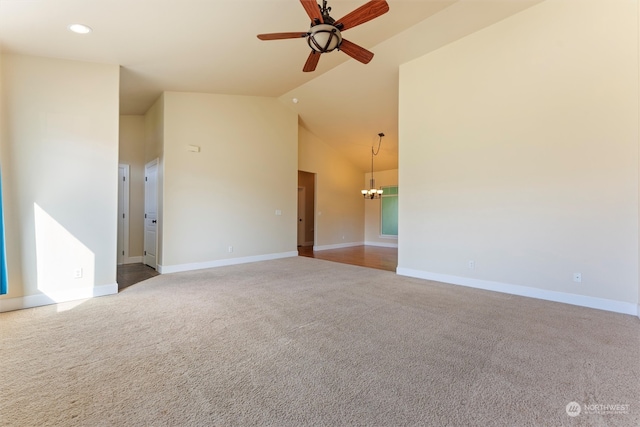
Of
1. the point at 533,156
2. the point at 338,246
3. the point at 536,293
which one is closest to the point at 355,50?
the point at 533,156

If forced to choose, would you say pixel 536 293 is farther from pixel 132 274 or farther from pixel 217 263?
pixel 132 274

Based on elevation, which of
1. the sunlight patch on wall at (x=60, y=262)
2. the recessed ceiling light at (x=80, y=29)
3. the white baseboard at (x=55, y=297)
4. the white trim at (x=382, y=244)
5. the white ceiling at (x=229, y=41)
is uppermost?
the white ceiling at (x=229, y=41)

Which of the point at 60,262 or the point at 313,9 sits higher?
the point at 313,9

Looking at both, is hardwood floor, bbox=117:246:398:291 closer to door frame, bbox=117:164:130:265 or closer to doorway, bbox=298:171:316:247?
door frame, bbox=117:164:130:265

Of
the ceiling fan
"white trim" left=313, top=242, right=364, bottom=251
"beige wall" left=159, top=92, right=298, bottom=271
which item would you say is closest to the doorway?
"white trim" left=313, top=242, right=364, bottom=251

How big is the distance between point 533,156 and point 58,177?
6.02 meters

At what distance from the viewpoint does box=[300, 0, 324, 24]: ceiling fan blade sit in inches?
Answer: 91.7

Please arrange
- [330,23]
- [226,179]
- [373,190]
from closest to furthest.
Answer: [330,23] < [226,179] < [373,190]

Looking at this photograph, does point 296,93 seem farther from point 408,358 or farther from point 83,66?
point 408,358

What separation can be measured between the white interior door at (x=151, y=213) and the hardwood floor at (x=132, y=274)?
0.18 meters

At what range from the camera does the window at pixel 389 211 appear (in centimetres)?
997

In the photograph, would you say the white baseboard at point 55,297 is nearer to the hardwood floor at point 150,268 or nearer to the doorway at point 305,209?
the hardwood floor at point 150,268

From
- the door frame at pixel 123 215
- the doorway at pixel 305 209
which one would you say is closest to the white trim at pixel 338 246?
the doorway at pixel 305 209

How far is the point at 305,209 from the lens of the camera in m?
10.0
